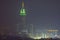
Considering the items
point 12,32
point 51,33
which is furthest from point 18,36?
point 51,33

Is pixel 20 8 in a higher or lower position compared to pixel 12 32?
higher

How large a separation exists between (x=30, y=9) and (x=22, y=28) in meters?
0.27

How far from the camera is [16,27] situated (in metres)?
4.95

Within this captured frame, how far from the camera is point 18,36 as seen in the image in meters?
4.91

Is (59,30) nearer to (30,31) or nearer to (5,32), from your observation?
(30,31)

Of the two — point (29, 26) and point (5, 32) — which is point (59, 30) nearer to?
point (29, 26)

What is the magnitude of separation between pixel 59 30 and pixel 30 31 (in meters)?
0.38

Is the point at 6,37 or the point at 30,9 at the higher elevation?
the point at 30,9

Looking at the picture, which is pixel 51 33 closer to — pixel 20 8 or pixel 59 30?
pixel 59 30

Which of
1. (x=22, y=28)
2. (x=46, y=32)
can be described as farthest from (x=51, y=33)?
(x=22, y=28)

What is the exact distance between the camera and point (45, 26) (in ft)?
16.2

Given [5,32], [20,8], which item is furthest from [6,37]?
[20,8]

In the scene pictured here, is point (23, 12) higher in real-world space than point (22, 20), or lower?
higher

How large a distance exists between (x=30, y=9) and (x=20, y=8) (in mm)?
131
